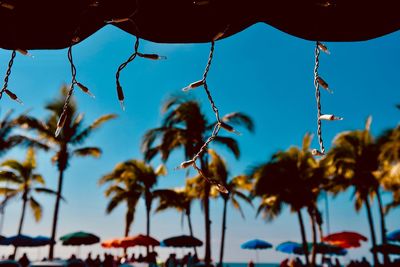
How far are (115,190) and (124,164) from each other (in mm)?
2147

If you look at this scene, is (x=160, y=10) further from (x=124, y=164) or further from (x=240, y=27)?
(x=124, y=164)

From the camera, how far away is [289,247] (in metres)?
21.2

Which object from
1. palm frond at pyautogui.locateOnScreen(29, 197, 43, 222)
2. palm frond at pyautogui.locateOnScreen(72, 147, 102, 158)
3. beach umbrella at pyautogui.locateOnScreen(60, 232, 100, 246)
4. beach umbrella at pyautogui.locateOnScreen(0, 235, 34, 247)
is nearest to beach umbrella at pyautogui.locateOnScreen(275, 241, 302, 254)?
beach umbrella at pyautogui.locateOnScreen(60, 232, 100, 246)

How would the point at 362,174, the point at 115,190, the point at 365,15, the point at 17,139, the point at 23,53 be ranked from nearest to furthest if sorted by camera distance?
the point at 365,15
the point at 23,53
the point at 17,139
the point at 362,174
the point at 115,190

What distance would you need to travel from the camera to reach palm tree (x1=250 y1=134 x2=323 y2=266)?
21.5 meters

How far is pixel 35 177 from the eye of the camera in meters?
23.8

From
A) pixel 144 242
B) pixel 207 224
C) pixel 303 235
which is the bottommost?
pixel 144 242

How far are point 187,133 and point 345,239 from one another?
9908 millimetres

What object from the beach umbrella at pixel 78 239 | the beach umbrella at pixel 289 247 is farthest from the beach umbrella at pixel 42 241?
the beach umbrella at pixel 289 247

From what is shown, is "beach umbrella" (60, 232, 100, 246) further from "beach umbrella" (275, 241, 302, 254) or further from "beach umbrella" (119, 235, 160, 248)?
"beach umbrella" (275, 241, 302, 254)

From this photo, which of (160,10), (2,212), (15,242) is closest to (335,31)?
(160,10)

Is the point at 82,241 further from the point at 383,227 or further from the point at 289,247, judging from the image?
the point at 383,227

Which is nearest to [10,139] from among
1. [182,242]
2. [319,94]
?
[182,242]

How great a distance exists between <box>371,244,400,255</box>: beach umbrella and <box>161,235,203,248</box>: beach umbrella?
9216mm
